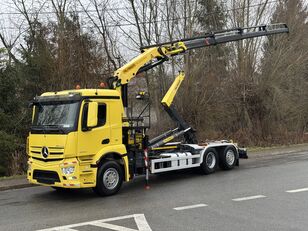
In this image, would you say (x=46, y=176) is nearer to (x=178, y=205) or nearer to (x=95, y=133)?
(x=95, y=133)

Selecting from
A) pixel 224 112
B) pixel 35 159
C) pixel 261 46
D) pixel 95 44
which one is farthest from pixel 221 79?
pixel 35 159

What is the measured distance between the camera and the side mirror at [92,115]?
9.80 m

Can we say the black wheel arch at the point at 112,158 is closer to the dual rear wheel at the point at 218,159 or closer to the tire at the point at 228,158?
the dual rear wheel at the point at 218,159

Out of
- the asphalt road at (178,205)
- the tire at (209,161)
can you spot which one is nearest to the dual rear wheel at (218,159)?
the tire at (209,161)

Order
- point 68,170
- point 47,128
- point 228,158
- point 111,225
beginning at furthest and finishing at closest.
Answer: point 228,158
point 47,128
point 68,170
point 111,225

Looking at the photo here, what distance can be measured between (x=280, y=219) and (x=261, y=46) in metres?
19.4

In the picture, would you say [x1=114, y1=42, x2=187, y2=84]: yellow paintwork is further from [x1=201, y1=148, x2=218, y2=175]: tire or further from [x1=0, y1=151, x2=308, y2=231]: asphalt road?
[x1=201, y1=148, x2=218, y2=175]: tire

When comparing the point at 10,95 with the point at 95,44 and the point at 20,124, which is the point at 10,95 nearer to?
the point at 20,124

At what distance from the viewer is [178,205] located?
8.59 metres

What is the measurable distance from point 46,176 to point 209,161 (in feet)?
18.9

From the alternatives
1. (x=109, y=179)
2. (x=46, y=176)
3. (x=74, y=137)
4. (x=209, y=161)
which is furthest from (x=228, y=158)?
(x=46, y=176)

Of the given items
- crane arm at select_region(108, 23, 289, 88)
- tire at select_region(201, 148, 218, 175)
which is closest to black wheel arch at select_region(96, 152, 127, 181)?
crane arm at select_region(108, 23, 289, 88)

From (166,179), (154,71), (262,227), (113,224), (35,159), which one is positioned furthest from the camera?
(154,71)

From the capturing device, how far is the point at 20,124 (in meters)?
16.2
